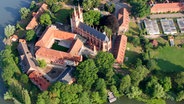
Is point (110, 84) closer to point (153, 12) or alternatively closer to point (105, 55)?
point (105, 55)

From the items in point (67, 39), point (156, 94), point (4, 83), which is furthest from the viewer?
point (67, 39)

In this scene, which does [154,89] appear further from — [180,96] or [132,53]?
[132,53]

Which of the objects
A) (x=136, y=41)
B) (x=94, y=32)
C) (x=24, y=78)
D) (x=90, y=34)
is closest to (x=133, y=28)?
(x=136, y=41)

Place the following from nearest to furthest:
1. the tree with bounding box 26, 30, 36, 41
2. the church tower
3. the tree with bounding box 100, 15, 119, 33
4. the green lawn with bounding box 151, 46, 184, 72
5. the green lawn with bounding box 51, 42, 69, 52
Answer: the green lawn with bounding box 151, 46, 184, 72 → the church tower → the tree with bounding box 26, 30, 36, 41 → the green lawn with bounding box 51, 42, 69, 52 → the tree with bounding box 100, 15, 119, 33

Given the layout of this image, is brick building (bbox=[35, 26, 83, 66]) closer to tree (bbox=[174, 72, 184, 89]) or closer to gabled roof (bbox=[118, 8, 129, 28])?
gabled roof (bbox=[118, 8, 129, 28])

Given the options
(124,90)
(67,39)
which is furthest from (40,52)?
(124,90)

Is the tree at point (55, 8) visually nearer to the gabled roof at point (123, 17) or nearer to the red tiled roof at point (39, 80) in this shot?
the gabled roof at point (123, 17)

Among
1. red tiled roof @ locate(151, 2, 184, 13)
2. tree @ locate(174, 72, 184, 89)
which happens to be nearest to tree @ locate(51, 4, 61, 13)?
red tiled roof @ locate(151, 2, 184, 13)

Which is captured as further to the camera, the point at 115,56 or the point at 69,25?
the point at 69,25
